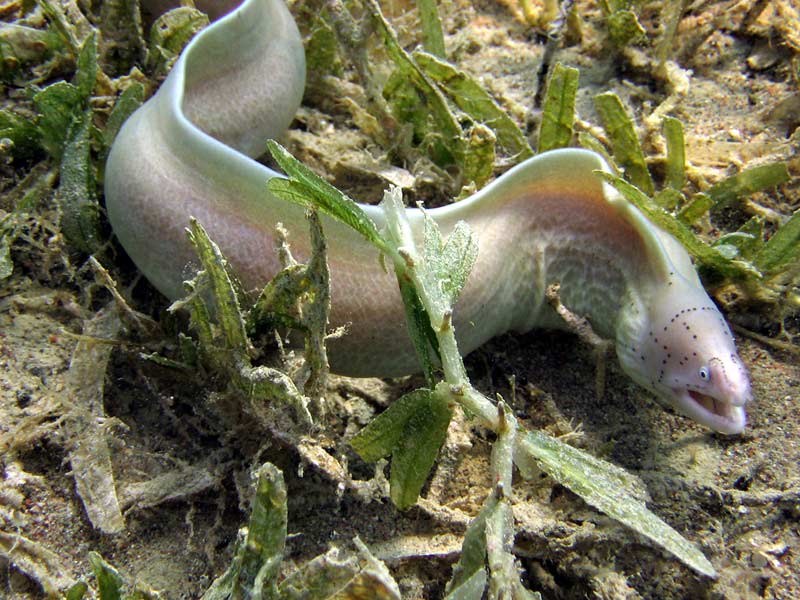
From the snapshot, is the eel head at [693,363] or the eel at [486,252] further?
the eel at [486,252]

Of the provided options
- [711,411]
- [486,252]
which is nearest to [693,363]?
[711,411]

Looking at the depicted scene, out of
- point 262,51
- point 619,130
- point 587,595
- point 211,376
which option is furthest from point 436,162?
point 587,595

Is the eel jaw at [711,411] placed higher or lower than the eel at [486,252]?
lower

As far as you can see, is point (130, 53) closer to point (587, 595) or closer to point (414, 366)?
point (414, 366)

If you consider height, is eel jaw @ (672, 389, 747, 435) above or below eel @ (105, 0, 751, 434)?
below

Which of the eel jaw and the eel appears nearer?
the eel jaw

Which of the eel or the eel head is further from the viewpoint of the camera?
the eel
